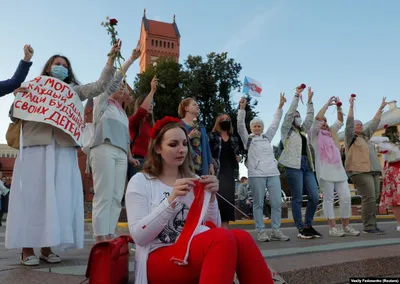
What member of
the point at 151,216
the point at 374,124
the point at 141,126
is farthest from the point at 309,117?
the point at 151,216

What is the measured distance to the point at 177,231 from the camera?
2.23 metres

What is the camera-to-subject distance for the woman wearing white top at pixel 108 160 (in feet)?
12.6

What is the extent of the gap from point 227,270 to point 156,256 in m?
0.50

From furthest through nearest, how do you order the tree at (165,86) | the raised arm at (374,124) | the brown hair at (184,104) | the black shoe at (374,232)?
the tree at (165,86) → the raised arm at (374,124) → the black shoe at (374,232) → the brown hair at (184,104)

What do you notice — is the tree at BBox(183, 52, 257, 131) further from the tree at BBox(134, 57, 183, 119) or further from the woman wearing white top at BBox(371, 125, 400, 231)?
the woman wearing white top at BBox(371, 125, 400, 231)

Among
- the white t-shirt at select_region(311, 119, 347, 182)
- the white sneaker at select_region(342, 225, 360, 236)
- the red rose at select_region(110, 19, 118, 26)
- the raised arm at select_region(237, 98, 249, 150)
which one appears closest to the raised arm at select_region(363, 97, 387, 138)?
the white t-shirt at select_region(311, 119, 347, 182)

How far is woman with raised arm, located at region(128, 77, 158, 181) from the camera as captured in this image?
4867mm

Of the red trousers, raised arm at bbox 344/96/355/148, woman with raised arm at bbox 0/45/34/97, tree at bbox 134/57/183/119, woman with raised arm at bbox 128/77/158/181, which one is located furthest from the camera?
tree at bbox 134/57/183/119

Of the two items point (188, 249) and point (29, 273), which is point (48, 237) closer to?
point (29, 273)

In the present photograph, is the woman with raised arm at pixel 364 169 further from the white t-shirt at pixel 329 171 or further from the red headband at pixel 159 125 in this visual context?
the red headband at pixel 159 125

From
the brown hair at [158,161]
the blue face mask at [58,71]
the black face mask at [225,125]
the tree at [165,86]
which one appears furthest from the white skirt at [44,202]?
the tree at [165,86]

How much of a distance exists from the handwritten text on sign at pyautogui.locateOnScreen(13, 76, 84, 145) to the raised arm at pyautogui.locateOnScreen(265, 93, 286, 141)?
3.13 metres

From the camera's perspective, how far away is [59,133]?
334cm

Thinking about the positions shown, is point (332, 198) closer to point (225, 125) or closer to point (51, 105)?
point (225, 125)
